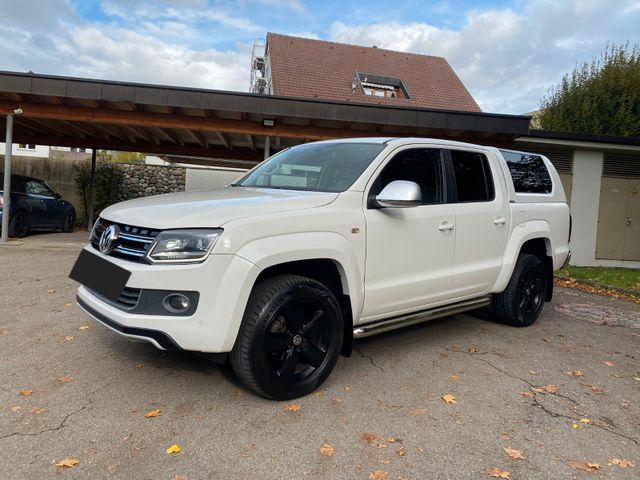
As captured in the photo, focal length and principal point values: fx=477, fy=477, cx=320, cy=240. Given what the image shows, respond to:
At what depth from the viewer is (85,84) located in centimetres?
909

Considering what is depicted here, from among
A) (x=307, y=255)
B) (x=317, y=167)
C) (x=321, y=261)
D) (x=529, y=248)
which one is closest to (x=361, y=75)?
(x=529, y=248)

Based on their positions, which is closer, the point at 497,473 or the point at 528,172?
the point at 497,473

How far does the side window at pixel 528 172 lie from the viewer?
5047 mm

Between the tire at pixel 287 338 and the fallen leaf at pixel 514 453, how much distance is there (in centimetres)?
120

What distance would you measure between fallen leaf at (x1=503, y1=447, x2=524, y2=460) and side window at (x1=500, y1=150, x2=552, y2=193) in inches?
118

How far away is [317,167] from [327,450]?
224 centimetres

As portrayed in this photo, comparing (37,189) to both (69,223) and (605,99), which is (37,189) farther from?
(605,99)

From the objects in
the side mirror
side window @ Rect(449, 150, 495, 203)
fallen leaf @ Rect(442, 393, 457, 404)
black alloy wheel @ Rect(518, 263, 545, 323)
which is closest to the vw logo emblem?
the side mirror

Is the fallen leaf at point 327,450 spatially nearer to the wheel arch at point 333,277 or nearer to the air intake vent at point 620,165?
the wheel arch at point 333,277

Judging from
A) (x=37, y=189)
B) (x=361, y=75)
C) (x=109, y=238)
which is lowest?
(x=109, y=238)

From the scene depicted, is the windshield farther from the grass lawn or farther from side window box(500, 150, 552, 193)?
the grass lawn

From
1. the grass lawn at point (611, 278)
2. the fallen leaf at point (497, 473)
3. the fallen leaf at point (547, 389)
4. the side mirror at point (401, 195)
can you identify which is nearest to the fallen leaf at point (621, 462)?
the fallen leaf at point (497, 473)

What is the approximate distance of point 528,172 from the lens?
5.26 meters

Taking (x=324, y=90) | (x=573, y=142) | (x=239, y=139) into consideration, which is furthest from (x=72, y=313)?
(x=324, y=90)
